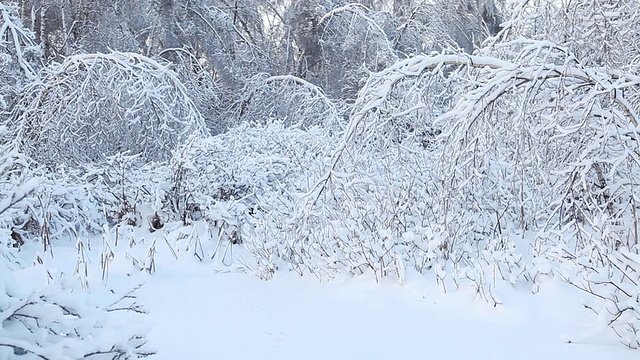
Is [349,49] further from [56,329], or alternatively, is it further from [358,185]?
[56,329]

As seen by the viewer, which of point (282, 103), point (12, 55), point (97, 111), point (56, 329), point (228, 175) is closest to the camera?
point (56, 329)

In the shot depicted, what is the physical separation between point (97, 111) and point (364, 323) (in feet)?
17.9

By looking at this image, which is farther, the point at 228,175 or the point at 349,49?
the point at 349,49

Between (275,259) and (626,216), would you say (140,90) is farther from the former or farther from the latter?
(626,216)

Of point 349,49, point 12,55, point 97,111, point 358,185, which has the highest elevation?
point 12,55

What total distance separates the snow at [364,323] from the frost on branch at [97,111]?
11.5 ft

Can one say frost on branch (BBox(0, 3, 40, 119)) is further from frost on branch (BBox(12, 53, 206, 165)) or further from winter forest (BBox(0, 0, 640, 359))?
frost on branch (BBox(12, 53, 206, 165))

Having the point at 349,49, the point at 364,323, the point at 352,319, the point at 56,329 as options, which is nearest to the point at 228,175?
the point at 352,319

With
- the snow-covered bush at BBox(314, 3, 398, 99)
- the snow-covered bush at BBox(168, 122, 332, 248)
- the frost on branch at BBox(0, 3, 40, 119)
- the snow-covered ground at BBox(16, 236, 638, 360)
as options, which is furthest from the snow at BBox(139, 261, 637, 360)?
the snow-covered bush at BBox(314, 3, 398, 99)

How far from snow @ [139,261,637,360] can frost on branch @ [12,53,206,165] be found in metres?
3.49

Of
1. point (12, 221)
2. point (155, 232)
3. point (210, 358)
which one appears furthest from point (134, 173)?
point (210, 358)

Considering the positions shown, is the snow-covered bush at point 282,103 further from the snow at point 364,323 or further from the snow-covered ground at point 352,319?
the snow at point 364,323

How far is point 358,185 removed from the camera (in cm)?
516

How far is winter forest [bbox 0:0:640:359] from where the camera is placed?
134 inches
